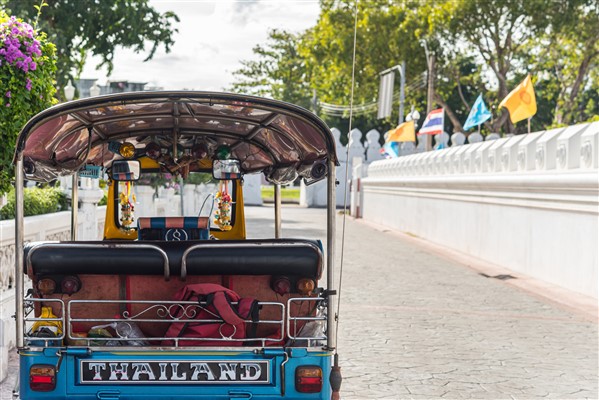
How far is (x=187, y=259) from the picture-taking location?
4961 millimetres

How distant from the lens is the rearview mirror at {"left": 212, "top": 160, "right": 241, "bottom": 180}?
7.54 metres

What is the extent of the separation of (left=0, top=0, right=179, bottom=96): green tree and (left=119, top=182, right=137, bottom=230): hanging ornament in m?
21.7

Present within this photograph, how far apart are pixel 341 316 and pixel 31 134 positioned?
19.2 feet

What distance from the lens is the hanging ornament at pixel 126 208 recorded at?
7414 mm

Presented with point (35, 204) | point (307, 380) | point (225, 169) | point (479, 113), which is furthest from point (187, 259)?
point (479, 113)

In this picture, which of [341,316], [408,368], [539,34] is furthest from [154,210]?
[539,34]

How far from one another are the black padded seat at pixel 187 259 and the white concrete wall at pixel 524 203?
26.8 feet

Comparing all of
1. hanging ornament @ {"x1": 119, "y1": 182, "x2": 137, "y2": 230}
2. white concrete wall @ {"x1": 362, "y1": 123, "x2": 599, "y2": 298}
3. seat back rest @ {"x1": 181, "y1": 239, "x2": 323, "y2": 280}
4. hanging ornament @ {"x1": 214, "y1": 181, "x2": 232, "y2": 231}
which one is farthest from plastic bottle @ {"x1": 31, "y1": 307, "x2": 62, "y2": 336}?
white concrete wall @ {"x1": 362, "y1": 123, "x2": 599, "y2": 298}

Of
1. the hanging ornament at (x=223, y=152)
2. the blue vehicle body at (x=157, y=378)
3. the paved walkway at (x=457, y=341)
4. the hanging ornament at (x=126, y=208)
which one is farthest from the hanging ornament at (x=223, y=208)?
the blue vehicle body at (x=157, y=378)

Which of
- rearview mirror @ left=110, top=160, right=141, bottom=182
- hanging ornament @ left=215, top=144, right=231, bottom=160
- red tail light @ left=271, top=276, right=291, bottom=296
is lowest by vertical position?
red tail light @ left=271, top=276, right=291, bottom=296

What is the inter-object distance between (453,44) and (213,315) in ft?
129

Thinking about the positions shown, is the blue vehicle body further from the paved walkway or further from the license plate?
the paved walkway

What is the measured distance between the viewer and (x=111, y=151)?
702 cm

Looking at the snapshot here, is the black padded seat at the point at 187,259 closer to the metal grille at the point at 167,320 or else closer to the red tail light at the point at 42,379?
the metal grille at the point at 167,320
